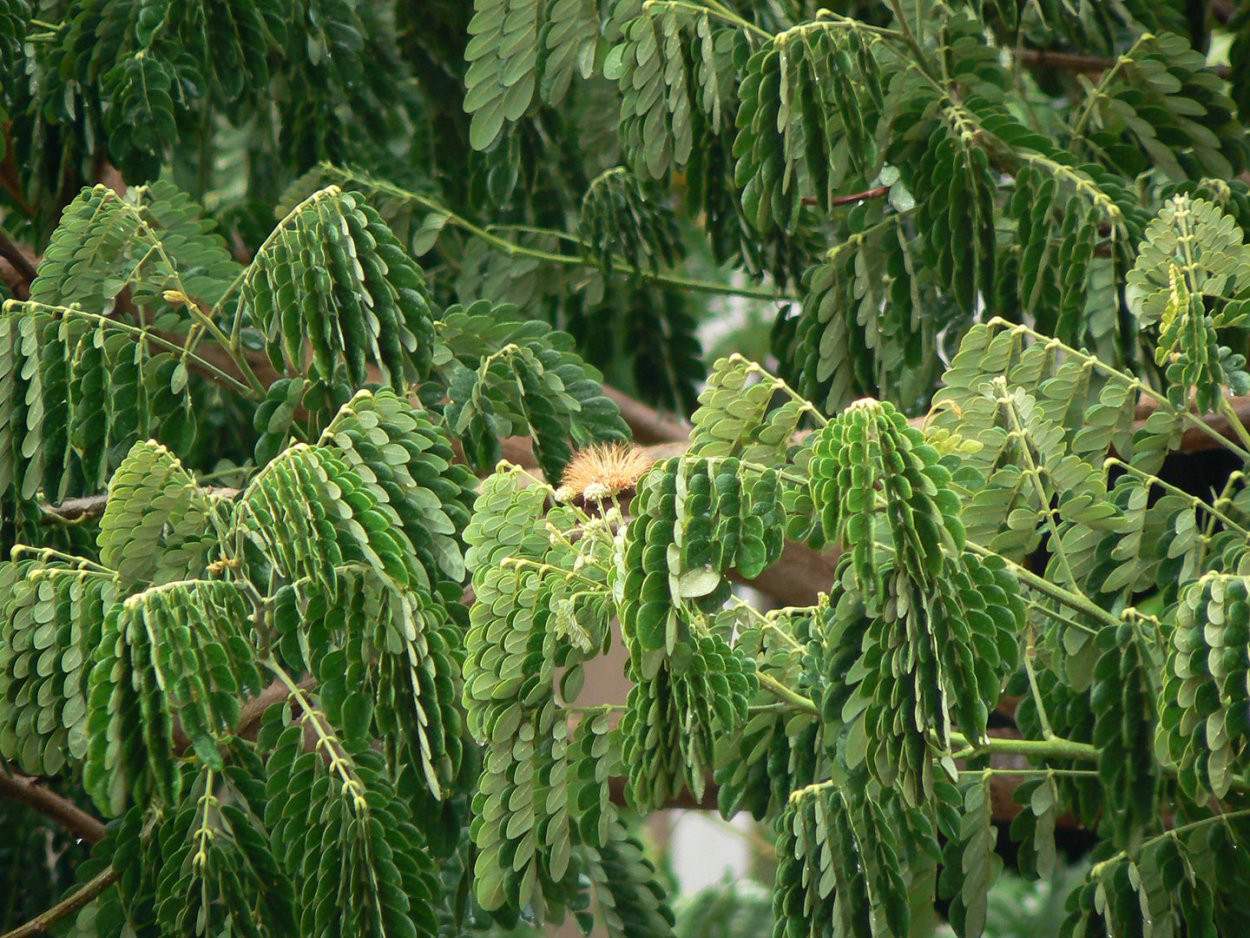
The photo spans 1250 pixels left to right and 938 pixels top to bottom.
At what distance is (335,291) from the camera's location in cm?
273

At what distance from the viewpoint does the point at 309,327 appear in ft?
8.88

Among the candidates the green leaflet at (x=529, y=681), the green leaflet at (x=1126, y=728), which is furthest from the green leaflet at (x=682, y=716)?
the green leaflet at (x=1126, y=728)

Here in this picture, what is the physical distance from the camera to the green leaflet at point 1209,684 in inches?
81.7

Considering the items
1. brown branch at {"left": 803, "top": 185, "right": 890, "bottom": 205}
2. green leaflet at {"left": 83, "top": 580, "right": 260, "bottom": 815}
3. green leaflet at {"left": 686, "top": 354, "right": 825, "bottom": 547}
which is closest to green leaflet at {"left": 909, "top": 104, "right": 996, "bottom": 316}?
brown branch at {"left": 803, "top": 185, "right": 890, "bottom": 205}

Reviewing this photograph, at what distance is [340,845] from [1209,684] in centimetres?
128

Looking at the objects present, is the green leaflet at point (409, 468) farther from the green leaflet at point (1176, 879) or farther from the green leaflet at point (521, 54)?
the green leaflet at point (1176, 879)

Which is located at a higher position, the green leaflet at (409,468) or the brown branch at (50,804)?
the green leaflet at (409,468)

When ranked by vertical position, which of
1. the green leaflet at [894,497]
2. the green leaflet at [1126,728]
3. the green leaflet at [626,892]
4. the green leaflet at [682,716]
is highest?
the green leaflet at [894,497]

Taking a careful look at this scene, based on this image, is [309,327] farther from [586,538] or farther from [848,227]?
[848,227]

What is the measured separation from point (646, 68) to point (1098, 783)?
154cm

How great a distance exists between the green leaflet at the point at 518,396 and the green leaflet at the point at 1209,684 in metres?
1.22

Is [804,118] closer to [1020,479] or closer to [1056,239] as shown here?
[1056,239]

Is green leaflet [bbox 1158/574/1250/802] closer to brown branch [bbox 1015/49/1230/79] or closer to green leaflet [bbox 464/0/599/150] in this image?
green leaflet [bbox 464/0/599/150]

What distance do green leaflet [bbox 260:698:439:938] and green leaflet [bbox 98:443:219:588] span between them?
30 cm
